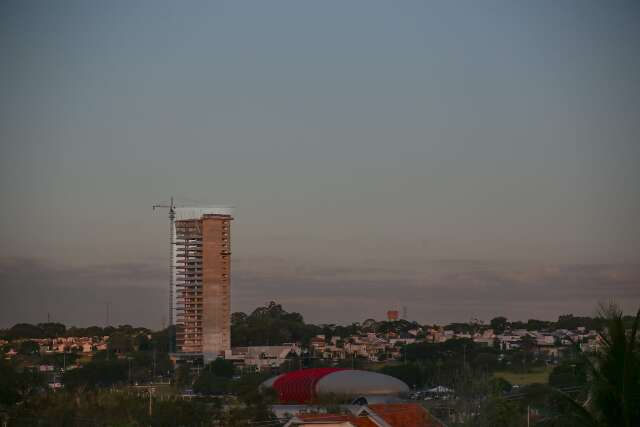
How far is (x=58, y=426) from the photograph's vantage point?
4078 cm

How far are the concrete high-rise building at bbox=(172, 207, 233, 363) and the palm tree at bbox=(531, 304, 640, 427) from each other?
111 meters

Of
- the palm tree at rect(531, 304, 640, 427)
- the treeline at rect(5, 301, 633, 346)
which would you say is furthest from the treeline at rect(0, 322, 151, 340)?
the palm tree at rect(531, 304, 640, 427)

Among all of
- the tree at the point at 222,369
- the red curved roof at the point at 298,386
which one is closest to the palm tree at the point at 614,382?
the red curved roof at the point at 298,386

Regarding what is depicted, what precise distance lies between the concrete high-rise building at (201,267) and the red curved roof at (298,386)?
54521 mm

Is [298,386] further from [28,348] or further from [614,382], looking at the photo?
[614,382]

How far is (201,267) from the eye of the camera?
12519 cm

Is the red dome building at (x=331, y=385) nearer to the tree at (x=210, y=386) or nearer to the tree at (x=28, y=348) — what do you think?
the tree at (x=210, y=386)

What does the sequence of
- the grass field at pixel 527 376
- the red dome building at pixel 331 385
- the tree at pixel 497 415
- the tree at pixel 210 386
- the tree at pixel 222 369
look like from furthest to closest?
the tree at pixel 222 369 < the tree at pixel 210 386 < the grass field at pixel 527 376 < the red dome building at pixel 331 385 < the tree at pixel 497 415

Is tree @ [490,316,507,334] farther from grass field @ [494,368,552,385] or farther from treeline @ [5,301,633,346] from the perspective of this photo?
grass field @ [494,368,552,385]

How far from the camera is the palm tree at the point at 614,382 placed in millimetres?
10578

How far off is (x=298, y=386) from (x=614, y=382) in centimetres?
5491

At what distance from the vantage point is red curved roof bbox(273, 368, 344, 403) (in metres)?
62.8

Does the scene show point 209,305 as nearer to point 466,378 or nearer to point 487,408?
point 466,378

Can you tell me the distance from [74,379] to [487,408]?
1992 inches
